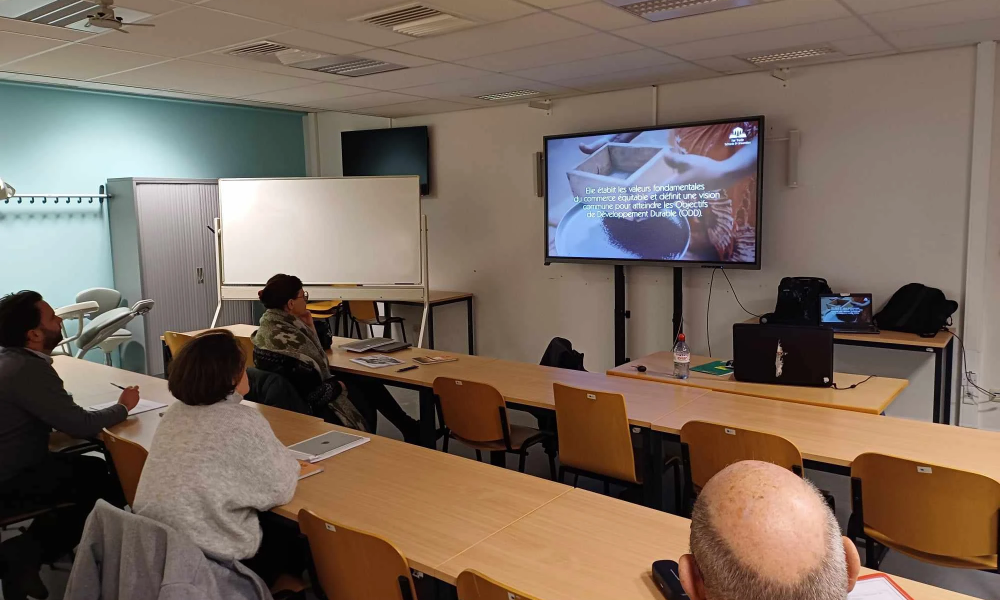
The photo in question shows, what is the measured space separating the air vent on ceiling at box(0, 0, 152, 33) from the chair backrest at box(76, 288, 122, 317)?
10.4ft

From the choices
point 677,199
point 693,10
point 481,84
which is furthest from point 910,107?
point 481,84

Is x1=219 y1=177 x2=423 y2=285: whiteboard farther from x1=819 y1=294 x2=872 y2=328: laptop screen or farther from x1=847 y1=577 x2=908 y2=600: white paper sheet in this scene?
x1=847 y1=577 x2=908 y2=600: white paper sheet

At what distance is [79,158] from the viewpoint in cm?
642

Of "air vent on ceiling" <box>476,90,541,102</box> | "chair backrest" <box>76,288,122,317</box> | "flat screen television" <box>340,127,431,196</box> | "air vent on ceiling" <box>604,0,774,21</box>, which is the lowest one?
"chair backrest" <box>76,288,122,317</box>

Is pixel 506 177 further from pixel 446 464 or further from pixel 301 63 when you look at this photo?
pixel 446 464

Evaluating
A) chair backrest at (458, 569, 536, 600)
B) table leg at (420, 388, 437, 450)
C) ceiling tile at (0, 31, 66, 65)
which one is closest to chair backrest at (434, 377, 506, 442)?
table leg at (420, 388, 437, 450)

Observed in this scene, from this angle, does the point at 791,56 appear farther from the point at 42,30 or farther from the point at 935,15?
the point at 42,30

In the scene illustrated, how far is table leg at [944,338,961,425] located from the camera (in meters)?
4.63

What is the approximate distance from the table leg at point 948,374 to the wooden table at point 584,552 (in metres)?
3.51

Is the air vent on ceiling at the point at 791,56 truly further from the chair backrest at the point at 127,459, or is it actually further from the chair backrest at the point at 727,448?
the chair backrest at the point at 127,459

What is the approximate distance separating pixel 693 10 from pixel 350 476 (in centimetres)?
285

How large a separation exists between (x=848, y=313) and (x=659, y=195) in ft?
5.43

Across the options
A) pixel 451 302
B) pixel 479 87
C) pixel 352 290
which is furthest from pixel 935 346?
pixel 352 290

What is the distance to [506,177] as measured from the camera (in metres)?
6.90
